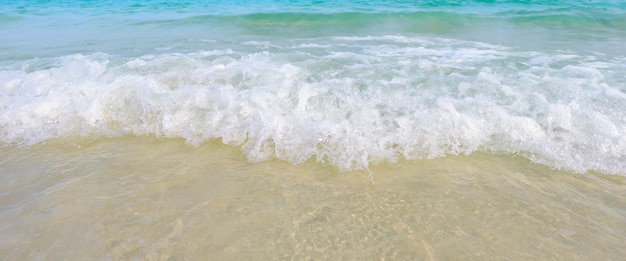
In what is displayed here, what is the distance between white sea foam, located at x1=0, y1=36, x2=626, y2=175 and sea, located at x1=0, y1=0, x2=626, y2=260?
0.02 meters

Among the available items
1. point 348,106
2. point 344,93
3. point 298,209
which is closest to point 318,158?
point 298,209

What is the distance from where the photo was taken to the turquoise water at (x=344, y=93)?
3.21 metres

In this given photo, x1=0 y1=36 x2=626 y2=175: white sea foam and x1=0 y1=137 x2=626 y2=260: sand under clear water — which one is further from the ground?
x1=0 y1=36 x2=626 y2=175: white sea foam

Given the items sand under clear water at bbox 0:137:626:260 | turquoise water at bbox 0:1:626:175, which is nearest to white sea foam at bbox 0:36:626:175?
turquoise water at bbox 0:1:626:175

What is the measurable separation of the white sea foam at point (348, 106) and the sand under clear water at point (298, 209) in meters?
0.25

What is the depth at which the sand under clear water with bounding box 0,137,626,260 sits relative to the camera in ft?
6.86

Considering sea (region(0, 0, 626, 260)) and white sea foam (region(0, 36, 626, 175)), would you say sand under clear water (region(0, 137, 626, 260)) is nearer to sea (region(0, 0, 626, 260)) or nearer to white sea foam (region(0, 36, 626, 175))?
sea (region(0, 0, 626, 260))

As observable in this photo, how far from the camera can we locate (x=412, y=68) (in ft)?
17.6

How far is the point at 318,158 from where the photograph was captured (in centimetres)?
302

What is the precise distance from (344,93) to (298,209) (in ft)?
6.79

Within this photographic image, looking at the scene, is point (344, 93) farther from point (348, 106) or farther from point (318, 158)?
point (318, 158)

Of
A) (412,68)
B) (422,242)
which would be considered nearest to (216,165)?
(422,242)

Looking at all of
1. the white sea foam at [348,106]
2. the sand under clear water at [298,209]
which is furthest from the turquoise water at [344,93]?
the sand under clear water at [298,209]

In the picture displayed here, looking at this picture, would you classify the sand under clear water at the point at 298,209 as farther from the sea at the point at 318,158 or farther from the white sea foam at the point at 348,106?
the white sea foam at the point at 348,106
